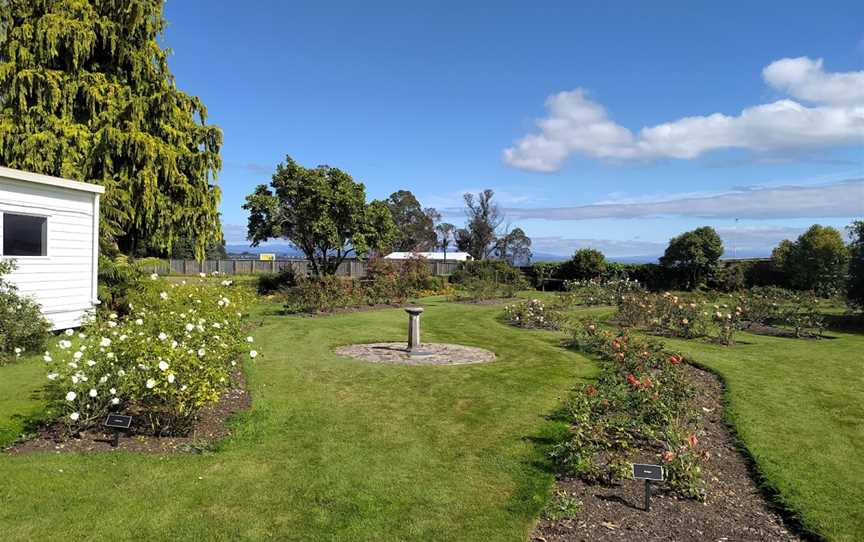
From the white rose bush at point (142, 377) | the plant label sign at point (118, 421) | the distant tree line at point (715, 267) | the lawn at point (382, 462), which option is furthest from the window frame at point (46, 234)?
the distant tree line at point (715, 267)

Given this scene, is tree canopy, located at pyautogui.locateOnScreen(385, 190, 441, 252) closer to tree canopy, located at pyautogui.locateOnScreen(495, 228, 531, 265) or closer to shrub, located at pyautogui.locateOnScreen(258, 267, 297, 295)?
tree canopy, located at pyautogui.locateOnScreen(495, 228, 531, 265)

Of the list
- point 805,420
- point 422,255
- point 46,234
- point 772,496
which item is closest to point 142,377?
point 772,496

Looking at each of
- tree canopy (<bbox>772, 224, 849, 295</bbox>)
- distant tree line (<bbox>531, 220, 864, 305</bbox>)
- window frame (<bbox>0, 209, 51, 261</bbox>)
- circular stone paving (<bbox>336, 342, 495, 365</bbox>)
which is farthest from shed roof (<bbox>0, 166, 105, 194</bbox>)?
tree canopy (<bbox>772, 224, 849, 295</bbox>)

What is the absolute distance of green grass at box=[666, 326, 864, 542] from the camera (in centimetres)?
388

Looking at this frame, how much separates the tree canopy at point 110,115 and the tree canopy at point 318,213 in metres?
4.33

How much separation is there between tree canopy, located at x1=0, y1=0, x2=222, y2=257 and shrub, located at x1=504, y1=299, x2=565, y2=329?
10.7 metres

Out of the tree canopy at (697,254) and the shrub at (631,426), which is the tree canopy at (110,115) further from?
the tree canopy at (697,254)

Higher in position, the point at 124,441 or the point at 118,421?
the point at 118,421

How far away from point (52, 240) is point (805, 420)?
11929mm

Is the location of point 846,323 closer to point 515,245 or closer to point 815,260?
point 815,260

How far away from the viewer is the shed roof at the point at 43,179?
8891 mm

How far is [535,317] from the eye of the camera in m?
13.5

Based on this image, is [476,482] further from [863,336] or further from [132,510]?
[863,336]

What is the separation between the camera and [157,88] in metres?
17.6
